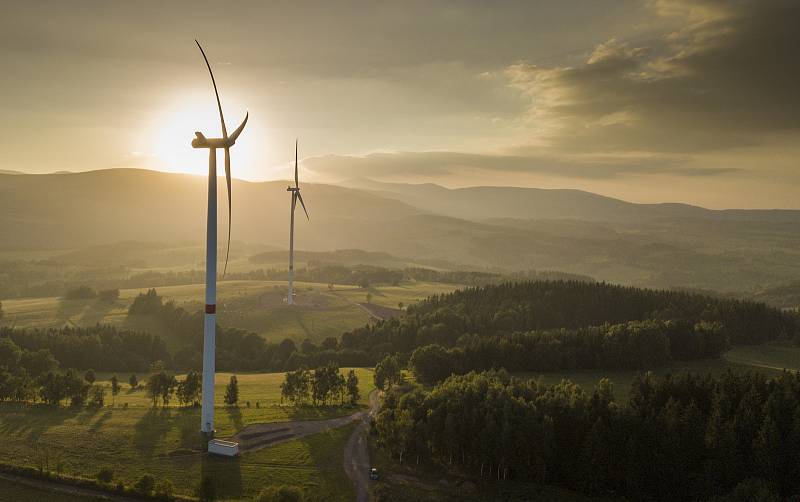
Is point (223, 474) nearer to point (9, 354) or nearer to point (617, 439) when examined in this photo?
point (617, 439)

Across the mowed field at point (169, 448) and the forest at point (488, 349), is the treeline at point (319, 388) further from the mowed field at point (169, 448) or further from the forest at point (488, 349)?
the forest at point (488, 349)

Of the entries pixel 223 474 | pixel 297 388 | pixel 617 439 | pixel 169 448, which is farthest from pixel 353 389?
pixel 617 439

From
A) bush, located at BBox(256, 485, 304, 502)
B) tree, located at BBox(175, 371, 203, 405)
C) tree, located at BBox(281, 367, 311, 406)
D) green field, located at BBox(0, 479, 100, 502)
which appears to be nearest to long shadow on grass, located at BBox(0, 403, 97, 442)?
green field, located at BBox(0, 479, 100, 502)

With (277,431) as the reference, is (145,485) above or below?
above

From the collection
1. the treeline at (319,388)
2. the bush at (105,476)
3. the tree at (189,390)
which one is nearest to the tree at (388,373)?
the treeline at (319,388)

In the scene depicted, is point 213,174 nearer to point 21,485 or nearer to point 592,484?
point 21,485

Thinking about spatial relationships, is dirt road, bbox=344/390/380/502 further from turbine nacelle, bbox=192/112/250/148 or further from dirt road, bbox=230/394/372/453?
turbine nacelle, bbox=192/112/250/148
